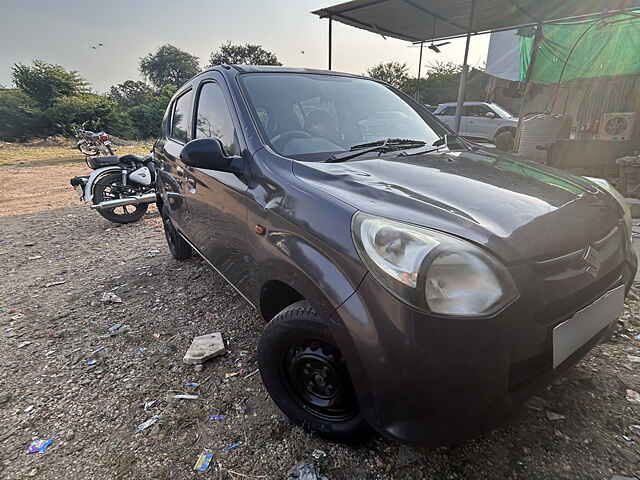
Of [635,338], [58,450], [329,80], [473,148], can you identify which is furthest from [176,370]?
[635,338]

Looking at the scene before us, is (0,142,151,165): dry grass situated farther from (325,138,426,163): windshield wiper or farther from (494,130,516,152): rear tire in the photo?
(325,138,426,163): windshield wiper

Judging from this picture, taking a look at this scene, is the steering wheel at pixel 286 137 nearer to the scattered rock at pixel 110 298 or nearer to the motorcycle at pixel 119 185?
the scattered rock at pixel 110 298

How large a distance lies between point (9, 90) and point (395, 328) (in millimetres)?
26480

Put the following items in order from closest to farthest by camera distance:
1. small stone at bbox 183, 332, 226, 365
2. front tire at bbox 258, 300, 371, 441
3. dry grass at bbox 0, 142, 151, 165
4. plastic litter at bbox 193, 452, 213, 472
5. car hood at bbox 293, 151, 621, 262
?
car hood at bbox 293, 151, 621, 262 → front tire at bbox 258, 300, 371, 441 → plastic litter at bbox 193, 452, 213, 472 → small stone at bbox 183, 332, 226, 365 → dry grass at bbox 0, 142, 151, 165

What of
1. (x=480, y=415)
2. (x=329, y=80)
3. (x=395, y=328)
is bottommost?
(x=480, y=415)

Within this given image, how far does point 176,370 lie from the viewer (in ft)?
6.88

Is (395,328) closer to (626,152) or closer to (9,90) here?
(626,152)

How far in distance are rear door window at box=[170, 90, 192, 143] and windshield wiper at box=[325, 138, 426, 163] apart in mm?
1540

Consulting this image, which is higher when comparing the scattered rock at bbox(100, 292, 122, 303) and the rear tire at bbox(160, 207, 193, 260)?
the rear tire at bbox(160, 207, 193, 260)

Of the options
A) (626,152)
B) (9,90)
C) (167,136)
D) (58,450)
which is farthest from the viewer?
(9,90)

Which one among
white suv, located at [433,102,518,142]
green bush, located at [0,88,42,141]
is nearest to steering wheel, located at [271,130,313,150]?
white suv, located at [433,102,518,142]

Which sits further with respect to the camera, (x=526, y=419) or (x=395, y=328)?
(x=526, y=419)

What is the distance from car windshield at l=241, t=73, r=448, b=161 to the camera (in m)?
1.86

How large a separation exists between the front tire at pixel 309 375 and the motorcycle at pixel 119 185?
14.1ft
